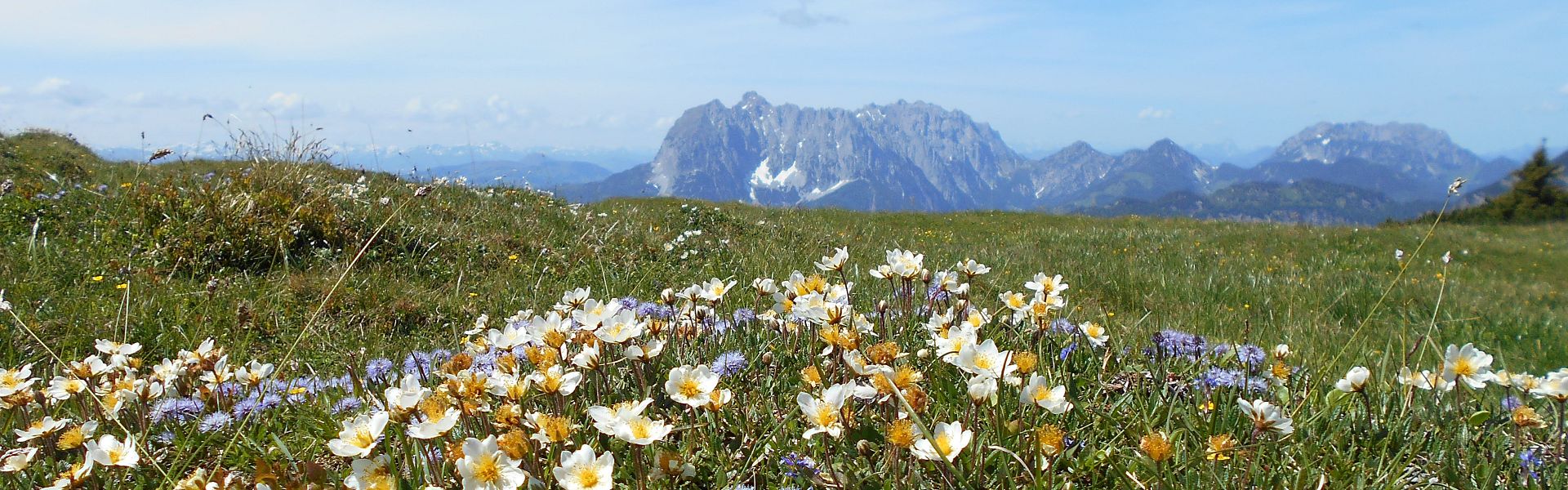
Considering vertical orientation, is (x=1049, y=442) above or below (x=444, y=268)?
above

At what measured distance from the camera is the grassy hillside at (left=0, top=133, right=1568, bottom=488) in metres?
2.20

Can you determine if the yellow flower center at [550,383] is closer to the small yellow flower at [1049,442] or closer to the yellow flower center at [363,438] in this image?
the yellow flower center at [363,438]

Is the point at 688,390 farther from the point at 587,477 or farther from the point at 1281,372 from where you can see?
the point at 1281,372

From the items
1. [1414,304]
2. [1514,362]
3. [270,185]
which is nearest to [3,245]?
[270,185]

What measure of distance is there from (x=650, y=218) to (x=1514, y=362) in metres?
8.75

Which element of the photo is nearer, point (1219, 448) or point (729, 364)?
point (1219, 448)

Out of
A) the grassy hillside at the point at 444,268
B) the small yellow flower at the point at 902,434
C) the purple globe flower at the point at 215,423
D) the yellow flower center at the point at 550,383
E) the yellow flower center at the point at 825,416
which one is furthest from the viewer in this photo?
the grassy hillside at the point at 444,268

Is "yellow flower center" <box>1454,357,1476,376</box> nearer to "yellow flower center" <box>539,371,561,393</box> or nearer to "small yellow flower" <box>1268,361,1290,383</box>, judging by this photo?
"small yellow flower" <box>1268,361,1290,383</box>

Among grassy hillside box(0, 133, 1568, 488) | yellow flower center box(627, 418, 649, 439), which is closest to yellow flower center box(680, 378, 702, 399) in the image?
yellow flower center box(627, 418, 649, 439)

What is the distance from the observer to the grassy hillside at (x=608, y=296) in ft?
7.23

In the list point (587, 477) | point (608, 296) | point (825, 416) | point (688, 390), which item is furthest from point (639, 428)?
point (608, 296)

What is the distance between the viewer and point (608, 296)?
4703 mm

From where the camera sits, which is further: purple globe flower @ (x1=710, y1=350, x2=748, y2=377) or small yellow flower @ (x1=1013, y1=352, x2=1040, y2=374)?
purple globe flower @ (x1=710, y1=350, x2=748, y2=377)

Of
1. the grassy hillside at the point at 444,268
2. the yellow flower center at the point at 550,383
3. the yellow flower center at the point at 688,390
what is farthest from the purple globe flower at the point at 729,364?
the grassy hillside at the point at 444,268
